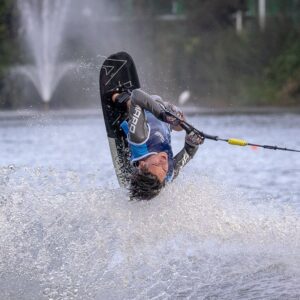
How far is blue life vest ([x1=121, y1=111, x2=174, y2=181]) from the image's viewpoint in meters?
10.1

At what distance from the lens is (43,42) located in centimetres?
4244

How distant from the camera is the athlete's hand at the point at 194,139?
404 inches

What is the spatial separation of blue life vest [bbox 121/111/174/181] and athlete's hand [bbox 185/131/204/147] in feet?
0.72

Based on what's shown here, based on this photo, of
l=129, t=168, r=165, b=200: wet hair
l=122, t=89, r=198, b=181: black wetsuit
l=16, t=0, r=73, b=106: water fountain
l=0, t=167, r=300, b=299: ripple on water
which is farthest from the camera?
l=16, t=0, r=73, b=106: water fountain

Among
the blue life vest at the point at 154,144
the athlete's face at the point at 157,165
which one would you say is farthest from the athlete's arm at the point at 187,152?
the athlete's face at the point at 157,165

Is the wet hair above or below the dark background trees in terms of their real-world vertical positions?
above

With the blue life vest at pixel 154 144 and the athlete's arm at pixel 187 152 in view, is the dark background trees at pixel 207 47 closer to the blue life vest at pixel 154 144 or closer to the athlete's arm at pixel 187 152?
the athlete's arm at pixel 187 152

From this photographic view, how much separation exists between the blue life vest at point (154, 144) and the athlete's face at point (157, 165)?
0.10 metres

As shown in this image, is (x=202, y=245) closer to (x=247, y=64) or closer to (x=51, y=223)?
(x=51, y=223)

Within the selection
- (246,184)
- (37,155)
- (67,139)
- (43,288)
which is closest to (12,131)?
(67,139)

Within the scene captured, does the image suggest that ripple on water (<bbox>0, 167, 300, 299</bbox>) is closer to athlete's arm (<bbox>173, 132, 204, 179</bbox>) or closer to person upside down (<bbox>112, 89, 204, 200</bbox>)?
athlete's arm (<bbox>173, 132, 204, 179</bbox>)

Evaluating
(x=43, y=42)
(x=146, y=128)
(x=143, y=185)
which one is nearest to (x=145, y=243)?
(x=143, y=185)

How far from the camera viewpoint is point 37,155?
68.5 feet

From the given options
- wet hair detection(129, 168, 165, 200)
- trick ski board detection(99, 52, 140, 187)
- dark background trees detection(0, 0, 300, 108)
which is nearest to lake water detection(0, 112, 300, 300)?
wet hair detection(129, 168, 165, 200)
